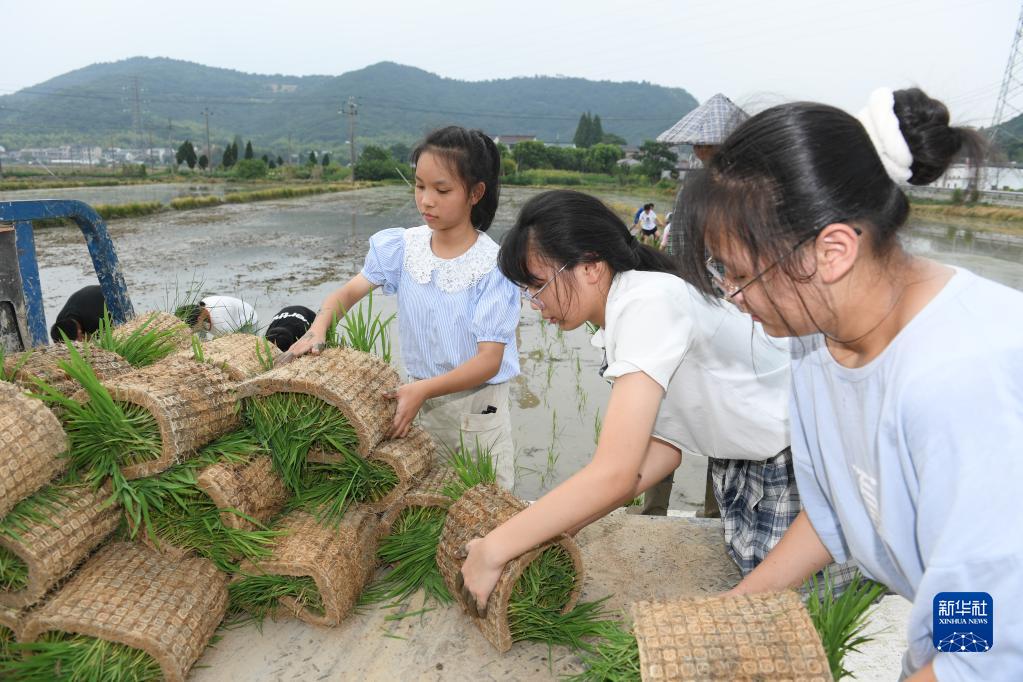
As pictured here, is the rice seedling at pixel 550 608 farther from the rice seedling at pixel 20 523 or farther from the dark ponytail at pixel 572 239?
the rice seedling at pixel 20 523

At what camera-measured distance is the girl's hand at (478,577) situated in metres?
1.58

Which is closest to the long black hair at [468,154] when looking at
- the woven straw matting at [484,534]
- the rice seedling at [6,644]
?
the woven straw matting at [484,534]

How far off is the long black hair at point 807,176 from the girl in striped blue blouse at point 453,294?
1.29 m

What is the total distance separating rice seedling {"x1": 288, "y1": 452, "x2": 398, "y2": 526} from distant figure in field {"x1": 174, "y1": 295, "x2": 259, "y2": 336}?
204 cm

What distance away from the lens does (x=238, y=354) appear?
2.37 m

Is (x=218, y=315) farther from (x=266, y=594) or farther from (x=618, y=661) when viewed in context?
(x=618, y=661)

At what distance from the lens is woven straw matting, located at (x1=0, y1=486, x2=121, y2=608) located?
5.32ft

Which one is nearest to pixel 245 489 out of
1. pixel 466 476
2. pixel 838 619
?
pixel 466 476

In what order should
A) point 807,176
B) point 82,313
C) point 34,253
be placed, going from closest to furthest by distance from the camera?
point 807,176, point 34,253, point 82,313

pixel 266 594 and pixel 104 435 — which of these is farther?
pixel 266 594

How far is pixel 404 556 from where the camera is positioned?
6.98 feet

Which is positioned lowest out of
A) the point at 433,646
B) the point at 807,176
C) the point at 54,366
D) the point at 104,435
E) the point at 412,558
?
the point at 433,646

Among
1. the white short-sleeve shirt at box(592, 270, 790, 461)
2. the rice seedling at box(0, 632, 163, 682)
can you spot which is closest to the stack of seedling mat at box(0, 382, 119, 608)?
the rice seedling at box(0, 632, 163, 682)

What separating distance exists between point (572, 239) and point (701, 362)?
464 millimetres
